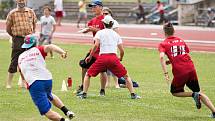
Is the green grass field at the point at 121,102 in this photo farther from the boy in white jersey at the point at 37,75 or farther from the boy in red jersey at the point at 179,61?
the boy in white jersey at the point at 37,75

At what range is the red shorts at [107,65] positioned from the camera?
14250 millimetres

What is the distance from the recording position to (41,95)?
11.0m

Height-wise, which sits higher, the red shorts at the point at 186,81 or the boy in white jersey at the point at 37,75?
the boy in white jersey at the point at 37,75

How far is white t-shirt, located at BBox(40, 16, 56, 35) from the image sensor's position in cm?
2433

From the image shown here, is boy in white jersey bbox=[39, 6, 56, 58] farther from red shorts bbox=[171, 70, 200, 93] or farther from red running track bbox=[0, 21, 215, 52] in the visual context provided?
red shorts bbox=[171, 70, 200, 93]

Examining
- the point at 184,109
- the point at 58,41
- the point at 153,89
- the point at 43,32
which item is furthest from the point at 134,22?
the point at 184,109

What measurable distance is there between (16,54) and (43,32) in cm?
845

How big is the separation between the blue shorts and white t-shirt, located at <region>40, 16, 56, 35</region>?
13.4 meters

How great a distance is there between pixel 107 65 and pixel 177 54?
2.16 m

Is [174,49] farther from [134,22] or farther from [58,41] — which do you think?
[134,22]

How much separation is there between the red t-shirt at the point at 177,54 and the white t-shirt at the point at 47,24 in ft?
39.9

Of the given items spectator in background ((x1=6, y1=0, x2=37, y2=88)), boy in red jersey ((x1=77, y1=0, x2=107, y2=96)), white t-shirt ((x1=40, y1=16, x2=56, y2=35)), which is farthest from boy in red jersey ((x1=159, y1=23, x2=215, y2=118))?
white t-shirt ((x1=40, y1=16, x2=56, y2=35))

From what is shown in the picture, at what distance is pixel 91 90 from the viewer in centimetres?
1638

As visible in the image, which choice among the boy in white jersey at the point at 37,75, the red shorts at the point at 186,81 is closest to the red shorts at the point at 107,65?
the red shorts at the point at 186,81
